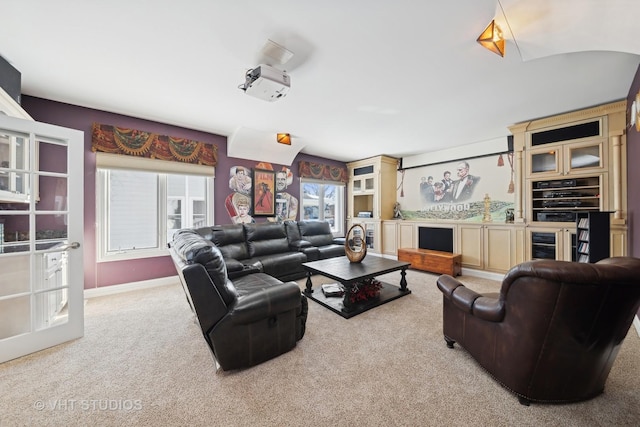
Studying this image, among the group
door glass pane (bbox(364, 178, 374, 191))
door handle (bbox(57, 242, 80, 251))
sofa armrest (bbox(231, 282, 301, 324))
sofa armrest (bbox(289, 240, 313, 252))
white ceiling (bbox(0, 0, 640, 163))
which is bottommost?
sofa armrest (bbox(231, 282, 301, 324))

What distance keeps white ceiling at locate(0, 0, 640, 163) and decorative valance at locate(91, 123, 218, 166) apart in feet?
1.05

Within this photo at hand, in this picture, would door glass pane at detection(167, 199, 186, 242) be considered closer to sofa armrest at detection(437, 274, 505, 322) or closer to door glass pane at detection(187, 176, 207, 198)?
door glass pane at detection(187, 176, 207, 198)

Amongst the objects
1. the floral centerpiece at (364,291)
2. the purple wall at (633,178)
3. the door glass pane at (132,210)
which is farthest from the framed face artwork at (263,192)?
the purple wall at (633,178)

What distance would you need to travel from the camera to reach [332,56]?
6.84 ft

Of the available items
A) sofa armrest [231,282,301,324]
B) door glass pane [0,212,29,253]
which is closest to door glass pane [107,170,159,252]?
door glass pane [0,212,29,253]

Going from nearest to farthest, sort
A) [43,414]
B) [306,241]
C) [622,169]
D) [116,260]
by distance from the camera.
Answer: [43,414], [622,169], [116,260], [306,241]

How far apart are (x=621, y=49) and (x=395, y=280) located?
131 inches

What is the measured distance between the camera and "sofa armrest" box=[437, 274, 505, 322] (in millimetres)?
1483

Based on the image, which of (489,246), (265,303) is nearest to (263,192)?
(265,303)

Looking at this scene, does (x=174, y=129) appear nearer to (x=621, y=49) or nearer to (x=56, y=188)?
(x=56, y=188)

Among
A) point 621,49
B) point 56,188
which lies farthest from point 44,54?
point 621,49

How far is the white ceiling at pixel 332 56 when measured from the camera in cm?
159

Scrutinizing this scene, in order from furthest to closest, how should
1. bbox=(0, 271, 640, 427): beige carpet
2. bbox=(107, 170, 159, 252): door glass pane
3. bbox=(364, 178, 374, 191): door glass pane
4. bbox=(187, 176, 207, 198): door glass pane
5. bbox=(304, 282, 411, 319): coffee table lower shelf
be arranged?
1. bbox=(364, 178, 374, 191): door glass pane
2. bbox=(187, 176, 207, 198): door glass pane
3. bbox=(107, 170, 159, 252): door glass pane
4. bbox=(304, 282, 411, 319): coffee table lower shelf
5. bbox=(0, 271, 640, 427): beige carpet

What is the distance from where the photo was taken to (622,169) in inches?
116
